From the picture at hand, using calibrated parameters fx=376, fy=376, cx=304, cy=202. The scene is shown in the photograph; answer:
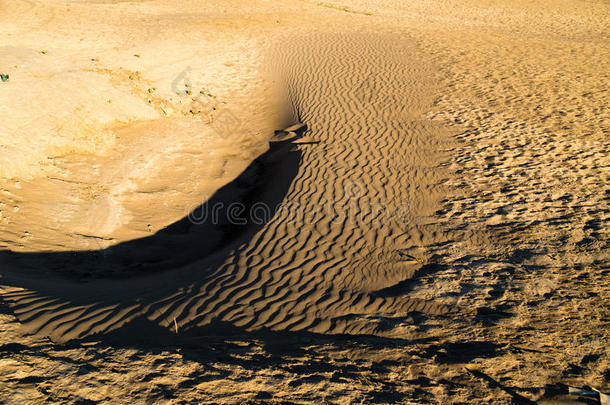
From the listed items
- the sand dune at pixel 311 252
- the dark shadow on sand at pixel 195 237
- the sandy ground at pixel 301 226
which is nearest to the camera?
the sandy ground at pixel 301 226

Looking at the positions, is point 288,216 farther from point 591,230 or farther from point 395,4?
point 395,4

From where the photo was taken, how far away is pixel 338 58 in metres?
16.3

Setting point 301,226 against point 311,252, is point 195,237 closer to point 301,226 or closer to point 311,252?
point 301,226

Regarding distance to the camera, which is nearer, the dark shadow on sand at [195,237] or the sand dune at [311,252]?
the sand dune at [311,252]

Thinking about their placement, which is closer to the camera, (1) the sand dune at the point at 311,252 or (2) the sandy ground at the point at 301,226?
(2) the sandy ground at the point at 301,226

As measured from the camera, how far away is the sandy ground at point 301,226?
3875 mm

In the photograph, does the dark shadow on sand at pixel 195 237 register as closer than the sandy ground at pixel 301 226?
No

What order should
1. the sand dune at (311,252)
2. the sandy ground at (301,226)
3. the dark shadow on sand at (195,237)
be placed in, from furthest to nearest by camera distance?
the dark shadow on sand at (195,237)
the sand dune at (311,252)
the sandy ground at (301,226)

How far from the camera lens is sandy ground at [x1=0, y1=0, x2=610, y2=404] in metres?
3.88

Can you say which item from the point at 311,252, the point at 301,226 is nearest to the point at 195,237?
the point at 301,226

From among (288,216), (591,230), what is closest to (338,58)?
(288,216)

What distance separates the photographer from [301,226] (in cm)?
704

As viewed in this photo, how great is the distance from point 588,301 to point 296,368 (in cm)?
393

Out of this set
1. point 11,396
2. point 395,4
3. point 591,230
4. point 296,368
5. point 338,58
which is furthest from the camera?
point 395,4
